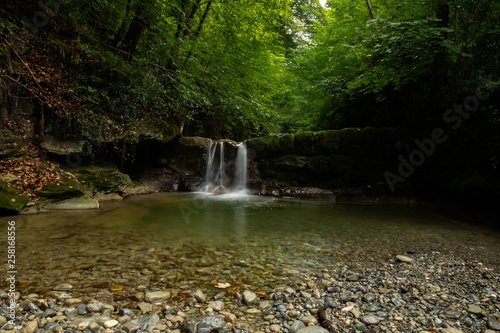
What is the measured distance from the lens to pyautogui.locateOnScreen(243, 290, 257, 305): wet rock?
77.3 inches

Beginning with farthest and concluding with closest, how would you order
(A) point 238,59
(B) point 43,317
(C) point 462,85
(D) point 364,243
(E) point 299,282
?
1. (A) point 238,59
2. (C) point 462,85
3. (D) point 364,243
4. (E) point 299,282
5. (B) point 43,317

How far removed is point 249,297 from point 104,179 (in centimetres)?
679

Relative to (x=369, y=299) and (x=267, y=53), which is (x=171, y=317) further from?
(x=267, y=53)

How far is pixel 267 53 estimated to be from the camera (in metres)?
9.93

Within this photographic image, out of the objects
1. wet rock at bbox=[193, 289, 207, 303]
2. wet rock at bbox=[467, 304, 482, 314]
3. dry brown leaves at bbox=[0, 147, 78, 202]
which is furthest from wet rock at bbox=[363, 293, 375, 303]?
dry brown leaves at bbox=[0, 147, 78, 202]

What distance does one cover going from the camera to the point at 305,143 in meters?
9.23

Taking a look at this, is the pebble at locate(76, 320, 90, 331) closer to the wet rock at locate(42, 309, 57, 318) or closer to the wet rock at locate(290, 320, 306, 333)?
the wet rock at locate(42, 309, 57, 318)

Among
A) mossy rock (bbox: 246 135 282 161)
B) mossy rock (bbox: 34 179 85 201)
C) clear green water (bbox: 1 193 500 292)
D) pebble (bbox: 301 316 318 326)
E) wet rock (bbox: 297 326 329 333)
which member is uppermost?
mossy rock (bbox: 246 135 282 161)

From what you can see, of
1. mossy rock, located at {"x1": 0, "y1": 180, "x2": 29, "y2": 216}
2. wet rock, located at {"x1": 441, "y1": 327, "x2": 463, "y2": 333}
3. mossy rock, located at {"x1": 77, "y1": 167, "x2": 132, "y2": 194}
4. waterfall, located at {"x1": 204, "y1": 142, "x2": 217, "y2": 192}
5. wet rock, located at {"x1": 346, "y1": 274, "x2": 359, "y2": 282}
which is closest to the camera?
wet rock, located at {"x1": 441, "y1": 327, "x2": 463, "y2": 333}

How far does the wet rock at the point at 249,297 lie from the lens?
196cm

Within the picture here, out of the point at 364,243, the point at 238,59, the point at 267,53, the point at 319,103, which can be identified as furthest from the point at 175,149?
the point at 364,243

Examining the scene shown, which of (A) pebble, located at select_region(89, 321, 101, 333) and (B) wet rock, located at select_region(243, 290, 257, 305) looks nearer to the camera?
(A) pebble, located at select_region(89, 321, 101, 333)

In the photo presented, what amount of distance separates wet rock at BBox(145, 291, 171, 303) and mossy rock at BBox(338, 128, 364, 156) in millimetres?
8096

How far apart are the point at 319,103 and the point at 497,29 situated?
5714 mm
